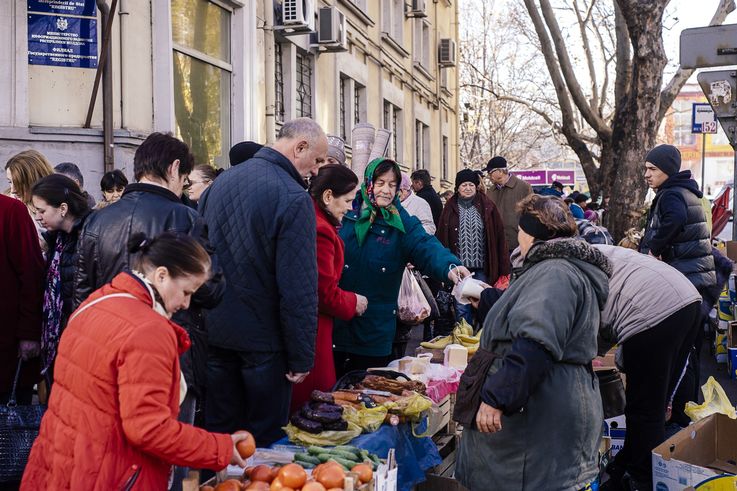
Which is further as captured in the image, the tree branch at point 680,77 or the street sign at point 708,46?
the tree branch at point 680,77

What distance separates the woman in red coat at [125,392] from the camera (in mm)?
2793

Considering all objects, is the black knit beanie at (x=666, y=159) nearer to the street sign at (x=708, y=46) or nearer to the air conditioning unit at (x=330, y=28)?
the street sign at (x=708, y=46)

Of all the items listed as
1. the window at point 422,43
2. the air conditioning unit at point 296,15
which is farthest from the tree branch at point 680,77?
the window at point 422,43

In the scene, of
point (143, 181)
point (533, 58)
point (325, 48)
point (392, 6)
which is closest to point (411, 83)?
point (392, 6)

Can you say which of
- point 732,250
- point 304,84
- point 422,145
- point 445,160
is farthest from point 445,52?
point 732,250

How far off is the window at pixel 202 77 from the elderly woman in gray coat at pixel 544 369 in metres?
7.35

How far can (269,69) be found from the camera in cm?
1294

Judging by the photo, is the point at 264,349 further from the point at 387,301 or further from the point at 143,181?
the point at 387,301

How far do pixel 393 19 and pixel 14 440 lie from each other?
18.3 metres

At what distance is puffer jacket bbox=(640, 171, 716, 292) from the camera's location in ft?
23.3

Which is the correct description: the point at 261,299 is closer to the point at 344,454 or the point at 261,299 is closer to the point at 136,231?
the point at 136,231

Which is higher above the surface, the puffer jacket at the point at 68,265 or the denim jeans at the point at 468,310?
the puffer jacket at the point at 68,265

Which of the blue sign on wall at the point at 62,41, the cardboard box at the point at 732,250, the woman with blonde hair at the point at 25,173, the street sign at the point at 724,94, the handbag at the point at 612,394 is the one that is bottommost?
the handbag at the point at 612,394

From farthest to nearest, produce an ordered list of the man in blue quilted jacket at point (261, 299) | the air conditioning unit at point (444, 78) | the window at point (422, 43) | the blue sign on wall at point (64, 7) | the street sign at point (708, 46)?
the air conditioning unit at point (444, 78) → the window at point (422, 43) → the blue sign on wall at point (64, 7) → the street sign at point (708, 46) → the man in blue quilted jacket at point (261, 299)
